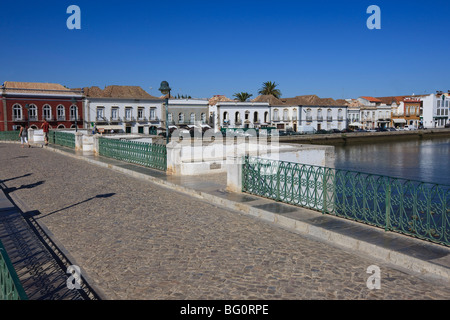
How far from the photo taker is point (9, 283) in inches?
123

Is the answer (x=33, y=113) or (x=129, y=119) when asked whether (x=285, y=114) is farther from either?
(x=33, y=113)

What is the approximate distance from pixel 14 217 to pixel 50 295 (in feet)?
13.5

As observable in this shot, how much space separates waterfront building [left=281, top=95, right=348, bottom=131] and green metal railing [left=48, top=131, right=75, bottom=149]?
1695 inches

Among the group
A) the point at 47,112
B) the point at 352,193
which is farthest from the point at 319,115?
the point at 352,193

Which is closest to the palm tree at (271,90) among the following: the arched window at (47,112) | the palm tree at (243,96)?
the palm tree at (243,96)

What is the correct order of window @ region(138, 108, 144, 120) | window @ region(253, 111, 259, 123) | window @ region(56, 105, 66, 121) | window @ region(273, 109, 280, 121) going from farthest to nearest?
1. window @ region(273, 109, 280, 121)
2. window @ region(253, 111, 259, 123)
3. window @ region(138, 108, 144, 120)
4. window @ region(56, 105, 66, 121)

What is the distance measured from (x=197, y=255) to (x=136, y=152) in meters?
10.4

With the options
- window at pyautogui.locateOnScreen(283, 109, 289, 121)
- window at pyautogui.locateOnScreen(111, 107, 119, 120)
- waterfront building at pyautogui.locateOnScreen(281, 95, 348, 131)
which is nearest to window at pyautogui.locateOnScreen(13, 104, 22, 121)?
window at pyautogui.locateOnScreen(111, 107, 119, 120)

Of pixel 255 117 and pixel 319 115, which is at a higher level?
pixel 319 115

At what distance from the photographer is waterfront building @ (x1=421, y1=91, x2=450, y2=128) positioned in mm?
82312

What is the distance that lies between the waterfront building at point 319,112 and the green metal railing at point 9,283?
2404 inches

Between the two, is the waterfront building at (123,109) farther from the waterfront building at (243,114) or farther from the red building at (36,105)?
the waterfront building at (243,114)

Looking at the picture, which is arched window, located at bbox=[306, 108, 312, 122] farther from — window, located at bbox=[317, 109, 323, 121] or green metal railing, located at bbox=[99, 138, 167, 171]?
green metal railing, located at bbox=[99, 138, 167, 171]
